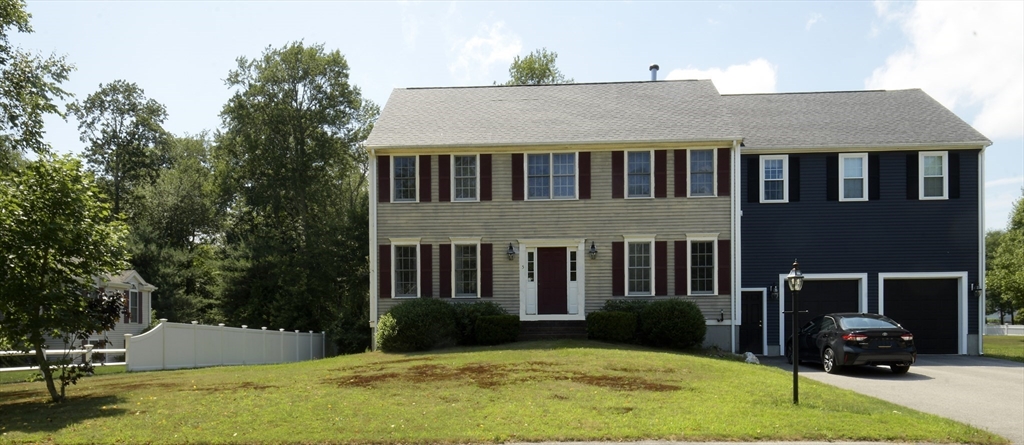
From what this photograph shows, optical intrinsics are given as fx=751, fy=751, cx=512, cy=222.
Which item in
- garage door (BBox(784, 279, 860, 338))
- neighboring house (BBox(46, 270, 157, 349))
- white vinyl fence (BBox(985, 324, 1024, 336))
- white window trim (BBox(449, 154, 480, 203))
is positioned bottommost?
white vinyl fence (BBox(985, 324, 1024, 336))

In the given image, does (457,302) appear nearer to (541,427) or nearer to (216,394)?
(216,394)

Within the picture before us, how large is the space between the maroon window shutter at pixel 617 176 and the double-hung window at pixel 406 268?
623 centimetres

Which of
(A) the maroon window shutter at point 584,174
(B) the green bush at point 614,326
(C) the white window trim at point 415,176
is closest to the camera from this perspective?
(B) the green bush at point 614,326

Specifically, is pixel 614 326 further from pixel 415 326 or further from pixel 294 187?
pixel 294 187

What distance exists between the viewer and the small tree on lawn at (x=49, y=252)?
12.0 metres

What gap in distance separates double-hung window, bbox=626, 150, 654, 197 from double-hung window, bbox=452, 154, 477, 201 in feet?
15.5

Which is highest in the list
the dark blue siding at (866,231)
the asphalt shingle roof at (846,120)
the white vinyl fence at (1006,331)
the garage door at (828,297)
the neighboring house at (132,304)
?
the asphalt shingle roof at (846,120)

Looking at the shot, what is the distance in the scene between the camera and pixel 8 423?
10.7 metres

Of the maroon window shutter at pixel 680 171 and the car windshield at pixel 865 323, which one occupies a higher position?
the maroon window shutter at pixel 680 171

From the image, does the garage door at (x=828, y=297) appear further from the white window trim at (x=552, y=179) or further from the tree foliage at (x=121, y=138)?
the tree foliage at (x=121, y=138)

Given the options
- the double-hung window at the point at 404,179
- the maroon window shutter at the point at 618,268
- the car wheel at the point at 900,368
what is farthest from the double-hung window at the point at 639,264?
the car wheel at the point at 900,368

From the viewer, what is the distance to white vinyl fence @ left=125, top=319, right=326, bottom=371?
18625mm

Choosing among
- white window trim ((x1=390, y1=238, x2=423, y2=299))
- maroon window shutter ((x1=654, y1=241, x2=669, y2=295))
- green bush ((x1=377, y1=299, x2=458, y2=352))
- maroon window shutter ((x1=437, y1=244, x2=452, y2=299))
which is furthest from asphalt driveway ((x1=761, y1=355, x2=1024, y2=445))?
white window trim ((x1=390, y1=238, x2=423, y2=299))

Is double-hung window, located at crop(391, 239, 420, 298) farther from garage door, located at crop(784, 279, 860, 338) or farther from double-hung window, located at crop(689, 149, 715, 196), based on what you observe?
garage door, located at crop(784, 279, 860, 338)
